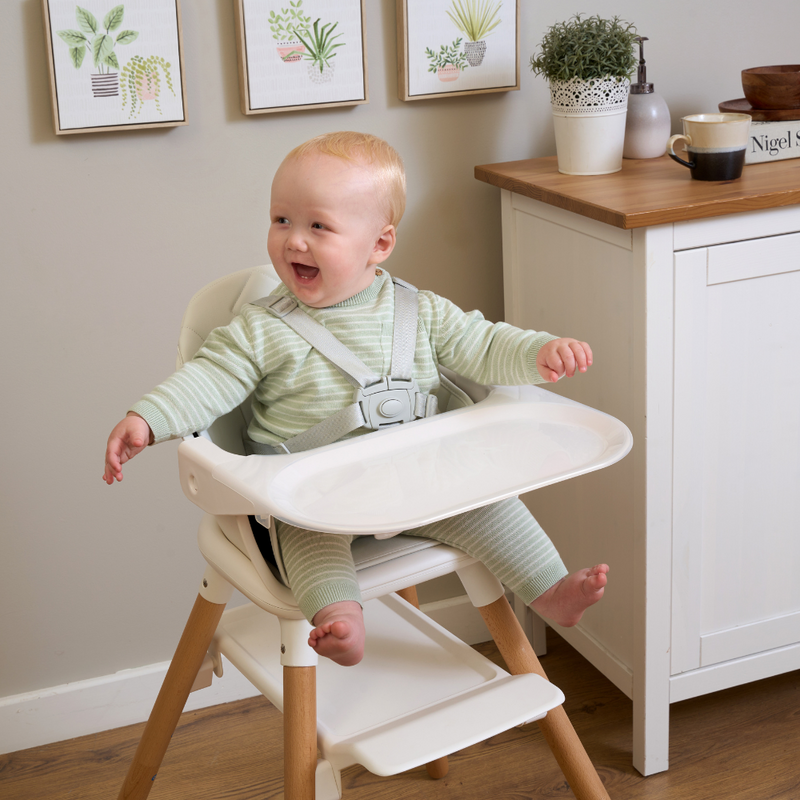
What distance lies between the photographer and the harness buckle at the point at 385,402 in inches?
44.0

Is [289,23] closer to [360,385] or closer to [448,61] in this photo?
[448,61]

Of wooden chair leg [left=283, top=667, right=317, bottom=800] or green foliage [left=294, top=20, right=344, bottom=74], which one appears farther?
green foliage [left=294, top=20, right=344, bottom=74]

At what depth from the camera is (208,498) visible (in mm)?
974

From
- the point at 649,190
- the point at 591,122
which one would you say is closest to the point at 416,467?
the point at 649,190

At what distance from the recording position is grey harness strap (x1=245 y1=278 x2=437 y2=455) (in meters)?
1.12

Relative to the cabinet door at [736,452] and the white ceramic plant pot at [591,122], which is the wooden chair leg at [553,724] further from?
the white ceramic plant pot at [591,122]

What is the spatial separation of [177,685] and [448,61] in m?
1.04

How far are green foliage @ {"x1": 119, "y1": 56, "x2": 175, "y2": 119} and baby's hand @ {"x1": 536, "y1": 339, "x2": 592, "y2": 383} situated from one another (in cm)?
74

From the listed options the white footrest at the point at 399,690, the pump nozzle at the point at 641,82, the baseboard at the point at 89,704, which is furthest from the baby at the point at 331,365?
the baseboard at the point at 89,704

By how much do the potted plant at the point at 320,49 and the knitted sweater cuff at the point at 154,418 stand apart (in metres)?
0.70

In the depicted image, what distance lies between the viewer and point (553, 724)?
3.69 feet

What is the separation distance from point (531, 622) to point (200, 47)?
1.17 m

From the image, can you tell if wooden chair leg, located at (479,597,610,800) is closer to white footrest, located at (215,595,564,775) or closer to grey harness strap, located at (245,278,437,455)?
white footrest, located at (215,595,564,775)

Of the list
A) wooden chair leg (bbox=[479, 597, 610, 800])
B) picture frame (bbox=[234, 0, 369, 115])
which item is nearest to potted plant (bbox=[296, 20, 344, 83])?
picture frame (bbox=[234, 0, 369, 115])
